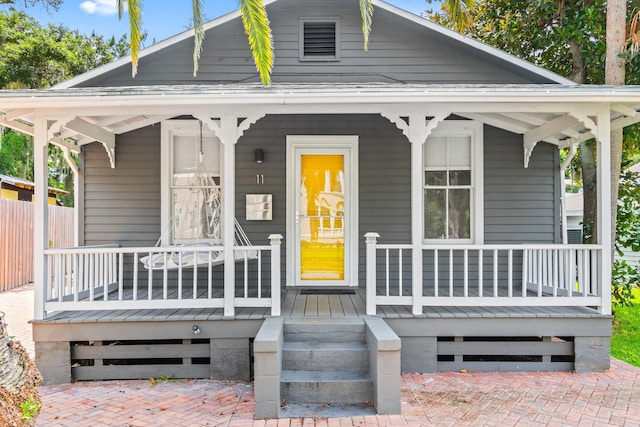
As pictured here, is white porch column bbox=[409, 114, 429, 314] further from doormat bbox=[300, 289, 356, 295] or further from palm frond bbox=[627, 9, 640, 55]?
palm frond bbox=[627, 9, 640, 55]

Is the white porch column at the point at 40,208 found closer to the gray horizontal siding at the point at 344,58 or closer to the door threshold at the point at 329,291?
the gray horizontal siding at the point at 344,58

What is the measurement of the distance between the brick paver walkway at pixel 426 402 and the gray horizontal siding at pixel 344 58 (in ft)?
13.4

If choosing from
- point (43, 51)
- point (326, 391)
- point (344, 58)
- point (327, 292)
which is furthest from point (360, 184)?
point (43, 51)

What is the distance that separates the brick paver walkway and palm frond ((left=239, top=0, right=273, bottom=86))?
3061 mm

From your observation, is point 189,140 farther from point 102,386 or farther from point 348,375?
point 348,375

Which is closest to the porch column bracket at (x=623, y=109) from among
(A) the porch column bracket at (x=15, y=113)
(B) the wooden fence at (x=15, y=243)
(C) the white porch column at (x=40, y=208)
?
(C) the white porch column at (x=40, y=208)

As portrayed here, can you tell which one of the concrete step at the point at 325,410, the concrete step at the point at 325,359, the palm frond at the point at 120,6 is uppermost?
the palm frond at the point at 120,6

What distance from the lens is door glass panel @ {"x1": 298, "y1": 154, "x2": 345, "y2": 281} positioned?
239 inches

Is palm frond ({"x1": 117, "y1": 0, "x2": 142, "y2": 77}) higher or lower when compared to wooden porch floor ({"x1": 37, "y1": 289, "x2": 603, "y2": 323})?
higher

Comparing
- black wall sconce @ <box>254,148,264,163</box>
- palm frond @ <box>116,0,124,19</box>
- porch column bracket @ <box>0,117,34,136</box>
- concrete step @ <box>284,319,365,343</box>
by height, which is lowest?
concrete step @ <box>284,319,365,343</box>

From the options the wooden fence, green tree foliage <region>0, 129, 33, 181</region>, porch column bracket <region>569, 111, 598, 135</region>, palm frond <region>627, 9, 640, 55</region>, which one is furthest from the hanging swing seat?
green tree foliage <region>0, 129, 33, 181</region>

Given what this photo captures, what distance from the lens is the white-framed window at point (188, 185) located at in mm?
5949

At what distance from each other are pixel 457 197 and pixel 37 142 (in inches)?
204

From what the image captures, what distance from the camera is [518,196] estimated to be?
610cm
